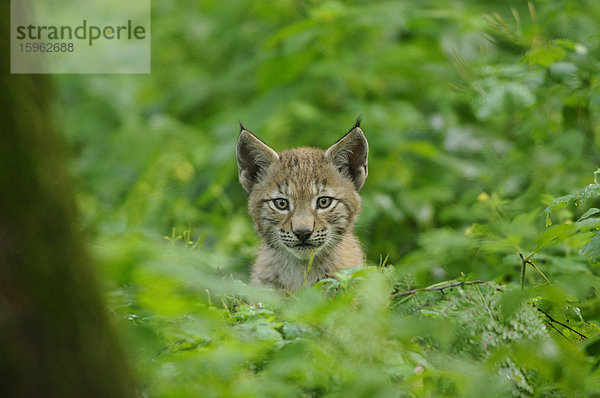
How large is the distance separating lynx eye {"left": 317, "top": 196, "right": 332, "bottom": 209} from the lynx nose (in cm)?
39

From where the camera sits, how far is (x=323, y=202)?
227 inches

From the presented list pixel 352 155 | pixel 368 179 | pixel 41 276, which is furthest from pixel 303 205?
pixel 41 276

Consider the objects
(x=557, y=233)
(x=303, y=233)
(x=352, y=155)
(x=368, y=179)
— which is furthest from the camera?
(x=368, y=179)

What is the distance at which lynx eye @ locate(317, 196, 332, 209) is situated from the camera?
5.75 m

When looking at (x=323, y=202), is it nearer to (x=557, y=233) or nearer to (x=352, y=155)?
(x=352, y=155)

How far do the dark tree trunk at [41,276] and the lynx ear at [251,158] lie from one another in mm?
3597

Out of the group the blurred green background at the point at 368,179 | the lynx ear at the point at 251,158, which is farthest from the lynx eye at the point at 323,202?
the blurred green background at the point at 368,179

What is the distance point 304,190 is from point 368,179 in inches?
131

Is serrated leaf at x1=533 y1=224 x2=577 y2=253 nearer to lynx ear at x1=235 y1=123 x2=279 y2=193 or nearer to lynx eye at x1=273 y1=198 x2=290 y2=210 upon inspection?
lynx eye at x1=273 y1=198 x2=290 y2=210

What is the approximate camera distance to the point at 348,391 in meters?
2.55

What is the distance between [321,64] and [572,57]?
3794mm

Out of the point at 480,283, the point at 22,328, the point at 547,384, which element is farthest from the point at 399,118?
the point at 22,328

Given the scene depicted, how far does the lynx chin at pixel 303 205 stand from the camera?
5523 mm

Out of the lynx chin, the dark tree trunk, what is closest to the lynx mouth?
the lynx chin
